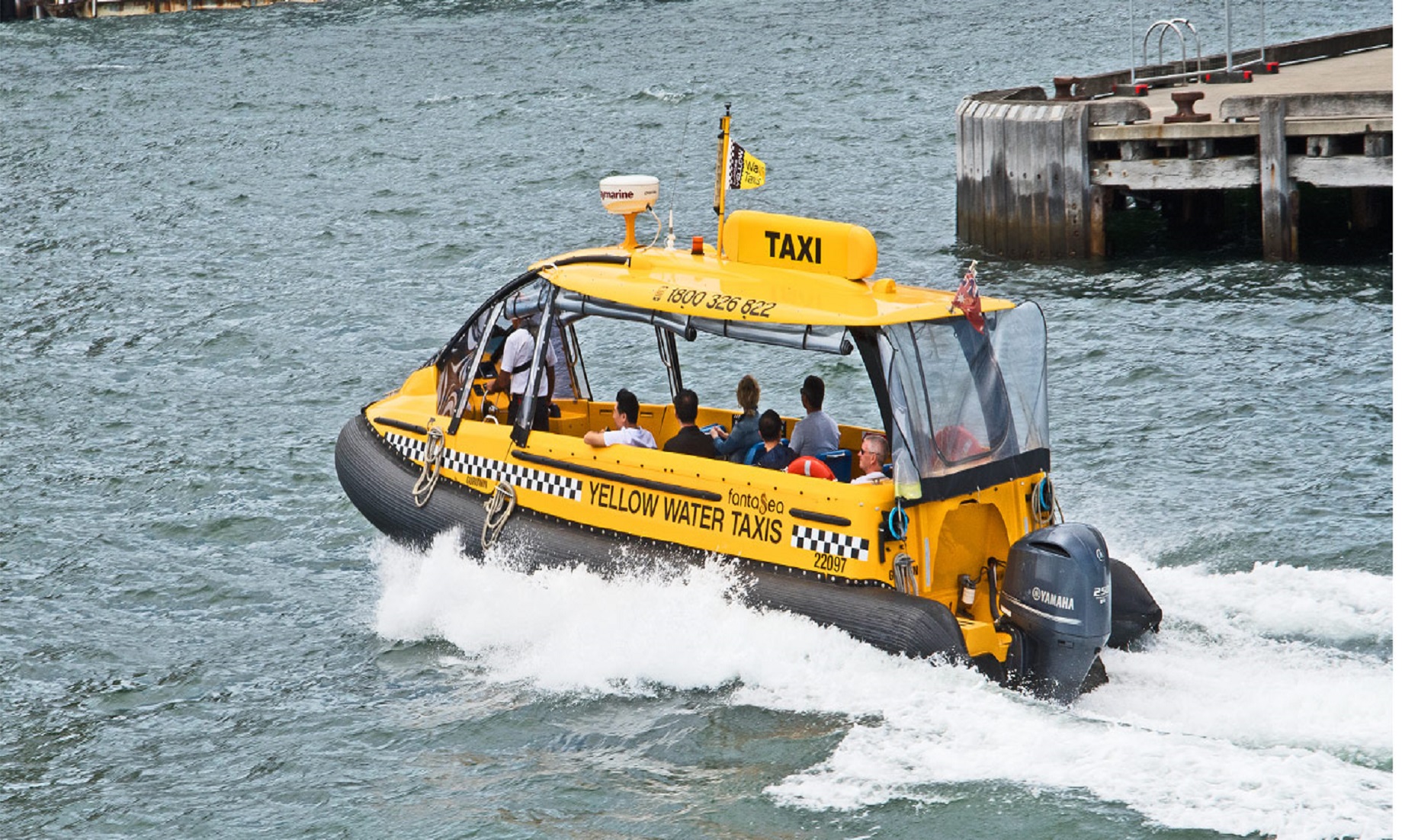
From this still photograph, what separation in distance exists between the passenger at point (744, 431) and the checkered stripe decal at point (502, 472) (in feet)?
2.92

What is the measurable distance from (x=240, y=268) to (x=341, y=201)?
169 inches

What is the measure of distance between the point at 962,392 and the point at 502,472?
3.04 metres

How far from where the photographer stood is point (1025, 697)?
8766mm

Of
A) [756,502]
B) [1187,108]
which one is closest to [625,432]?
[756,502]

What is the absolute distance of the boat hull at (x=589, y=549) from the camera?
8812mm

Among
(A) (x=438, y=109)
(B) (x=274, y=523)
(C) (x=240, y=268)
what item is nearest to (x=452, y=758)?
(B) (x=274, y=523)

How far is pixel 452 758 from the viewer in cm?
923

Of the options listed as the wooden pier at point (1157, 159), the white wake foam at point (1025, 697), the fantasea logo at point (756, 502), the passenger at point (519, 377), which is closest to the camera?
the white wake foam at point (1025, 697)

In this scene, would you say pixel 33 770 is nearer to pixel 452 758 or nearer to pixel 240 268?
pixel 452 758

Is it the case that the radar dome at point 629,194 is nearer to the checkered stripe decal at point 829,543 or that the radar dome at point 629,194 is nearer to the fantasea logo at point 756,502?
the fantasea logo at point 756,502

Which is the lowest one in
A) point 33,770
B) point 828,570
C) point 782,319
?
point 33,770

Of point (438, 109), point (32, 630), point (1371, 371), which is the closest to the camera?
point (32, 630)

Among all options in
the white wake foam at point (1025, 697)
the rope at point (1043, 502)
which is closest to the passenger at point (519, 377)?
the white wake foam at point (1025, 697)

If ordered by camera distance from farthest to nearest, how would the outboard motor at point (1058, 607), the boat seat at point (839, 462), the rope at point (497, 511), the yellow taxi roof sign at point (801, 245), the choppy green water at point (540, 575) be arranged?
1. the rope at point (497, 511)
2. the boat seat at point (839, 462)
3. the yellow taxi roof sign at point (801, 245)
4. the outboard motor at point (1058, 607)
5. the choppy green water at point (540, 575)
